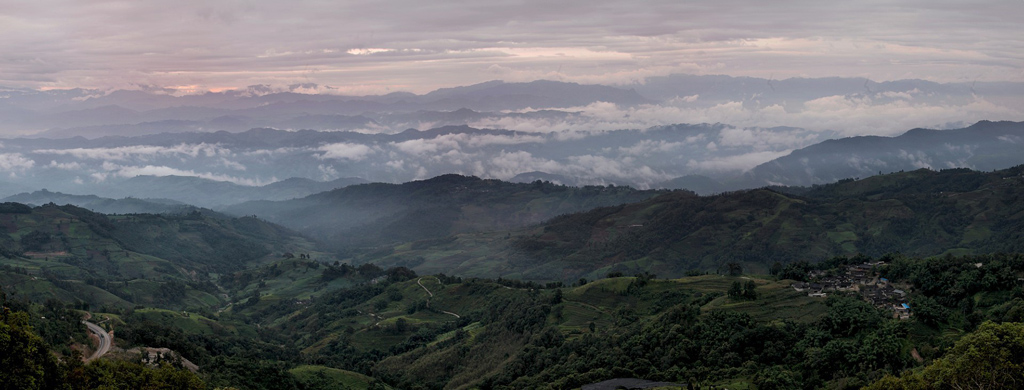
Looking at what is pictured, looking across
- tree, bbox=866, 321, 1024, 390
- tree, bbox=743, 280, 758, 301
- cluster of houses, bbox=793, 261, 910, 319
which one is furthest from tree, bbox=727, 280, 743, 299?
tree, bbox=866, 321, 1024, 390

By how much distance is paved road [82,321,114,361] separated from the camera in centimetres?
6359

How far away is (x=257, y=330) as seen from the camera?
445 feet

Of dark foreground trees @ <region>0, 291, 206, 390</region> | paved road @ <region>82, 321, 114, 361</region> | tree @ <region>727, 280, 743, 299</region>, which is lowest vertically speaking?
tree @ <region>727, 280, 743, 299</region>

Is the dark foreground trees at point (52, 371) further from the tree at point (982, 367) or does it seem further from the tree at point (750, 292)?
the tree at point (750, 292)

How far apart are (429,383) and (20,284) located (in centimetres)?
9281

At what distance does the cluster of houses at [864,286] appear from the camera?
7000 centimetres

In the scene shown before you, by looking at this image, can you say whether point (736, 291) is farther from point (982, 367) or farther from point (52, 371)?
point (52, 371)

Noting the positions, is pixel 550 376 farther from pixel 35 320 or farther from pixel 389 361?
pixel 35 320

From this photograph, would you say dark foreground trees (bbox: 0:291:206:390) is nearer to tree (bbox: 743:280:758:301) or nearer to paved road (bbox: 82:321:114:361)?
paved road (bbox: 82:321:114:361)

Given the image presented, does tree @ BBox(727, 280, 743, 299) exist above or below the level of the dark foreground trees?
below

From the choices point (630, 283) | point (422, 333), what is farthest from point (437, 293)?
point (630, 283)

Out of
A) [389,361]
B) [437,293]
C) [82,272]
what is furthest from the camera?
[82,272]

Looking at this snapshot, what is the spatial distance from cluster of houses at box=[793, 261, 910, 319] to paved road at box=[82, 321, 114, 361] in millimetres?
75716

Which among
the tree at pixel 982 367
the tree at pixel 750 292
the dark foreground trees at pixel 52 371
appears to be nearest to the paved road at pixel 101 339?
the dark foreground trees at pixel 52 371
